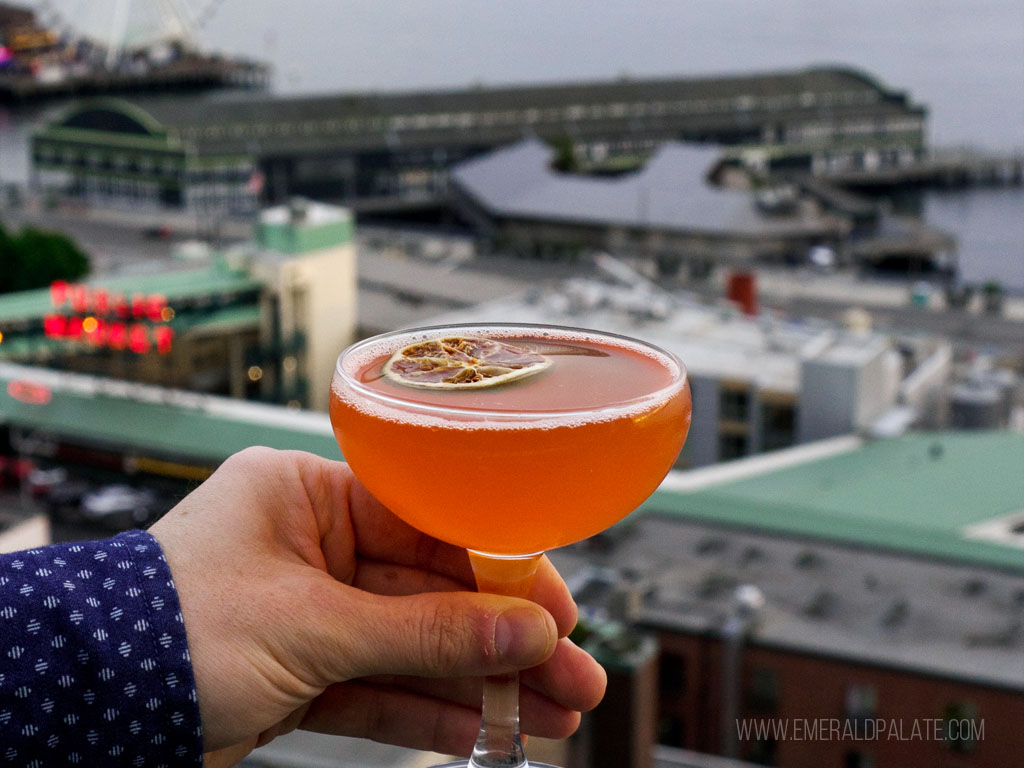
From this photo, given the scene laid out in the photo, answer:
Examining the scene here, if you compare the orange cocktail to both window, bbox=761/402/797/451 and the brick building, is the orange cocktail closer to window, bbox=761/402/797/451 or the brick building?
the brick building

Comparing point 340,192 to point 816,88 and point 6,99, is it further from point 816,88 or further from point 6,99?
point 6,99

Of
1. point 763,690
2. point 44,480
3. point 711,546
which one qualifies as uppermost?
point 711,546

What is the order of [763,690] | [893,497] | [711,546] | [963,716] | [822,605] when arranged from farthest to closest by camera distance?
[893,497], [711,546], [822,605], [763,690], [963,716]

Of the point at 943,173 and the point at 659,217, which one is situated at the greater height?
the point at 659,217

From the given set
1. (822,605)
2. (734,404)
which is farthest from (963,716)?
(734,404)

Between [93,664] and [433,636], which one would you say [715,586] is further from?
[93,664]

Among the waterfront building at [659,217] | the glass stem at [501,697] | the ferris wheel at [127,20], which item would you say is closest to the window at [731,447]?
the glass stem at [501,697]

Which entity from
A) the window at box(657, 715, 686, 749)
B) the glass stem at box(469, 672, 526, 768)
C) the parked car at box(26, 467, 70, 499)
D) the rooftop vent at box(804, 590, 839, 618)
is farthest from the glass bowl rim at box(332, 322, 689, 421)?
the parked car at box(26, 467, 70, 499)

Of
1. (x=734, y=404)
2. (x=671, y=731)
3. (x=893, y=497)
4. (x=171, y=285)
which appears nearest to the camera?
(x=671, y=731)
